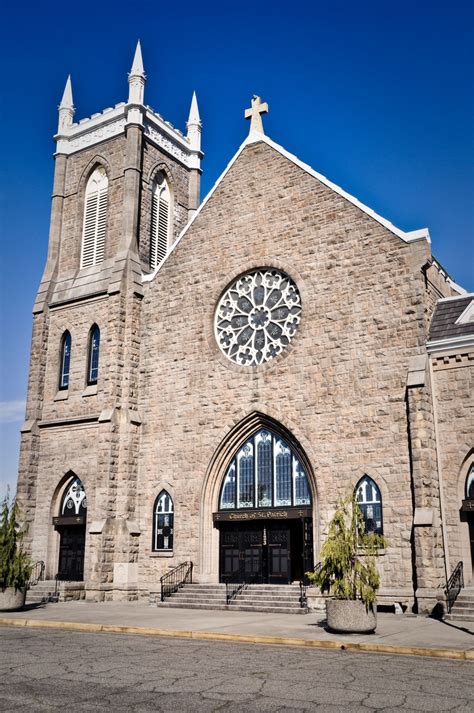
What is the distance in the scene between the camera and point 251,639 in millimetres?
12641

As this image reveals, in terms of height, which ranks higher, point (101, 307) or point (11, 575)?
point (101, 307)

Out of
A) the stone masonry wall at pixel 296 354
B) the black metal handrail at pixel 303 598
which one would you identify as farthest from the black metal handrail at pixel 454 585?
the black metal handrail at pixel 303 598

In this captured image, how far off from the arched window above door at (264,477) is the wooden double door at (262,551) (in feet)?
2.33

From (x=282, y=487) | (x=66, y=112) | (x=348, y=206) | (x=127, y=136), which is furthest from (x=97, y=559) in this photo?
(x=66, y=112)

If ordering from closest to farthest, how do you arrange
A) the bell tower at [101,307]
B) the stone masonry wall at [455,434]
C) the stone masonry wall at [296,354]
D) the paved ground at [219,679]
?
the paved ground at [219,679] → the stone masonry wall at [455,434] → the stone masonry wall at [296,354] → the bell tower at [101,307]

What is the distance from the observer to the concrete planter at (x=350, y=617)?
13125 millimetres

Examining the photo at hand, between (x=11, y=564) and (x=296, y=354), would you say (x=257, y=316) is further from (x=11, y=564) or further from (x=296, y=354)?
(x=11, y=564)

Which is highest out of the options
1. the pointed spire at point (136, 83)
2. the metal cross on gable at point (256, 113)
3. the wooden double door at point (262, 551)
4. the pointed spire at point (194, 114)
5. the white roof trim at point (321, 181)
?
the pointed spire at point (194, 114)

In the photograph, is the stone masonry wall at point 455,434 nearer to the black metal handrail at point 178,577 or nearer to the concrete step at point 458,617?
the concrete step at point 458,617

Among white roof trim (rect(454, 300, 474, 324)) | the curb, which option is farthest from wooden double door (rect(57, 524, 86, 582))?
white roof trim (rect(454, 300, 474, 324))

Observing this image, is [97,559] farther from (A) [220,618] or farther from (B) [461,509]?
(B) [461,509]

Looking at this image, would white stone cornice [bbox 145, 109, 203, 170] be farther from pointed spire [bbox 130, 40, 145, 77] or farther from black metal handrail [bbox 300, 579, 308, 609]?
black metal handrail [bbox 300, 579, 308, 609]

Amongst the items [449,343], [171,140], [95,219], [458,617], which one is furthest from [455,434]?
[171,140]

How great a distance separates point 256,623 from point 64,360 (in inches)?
574
